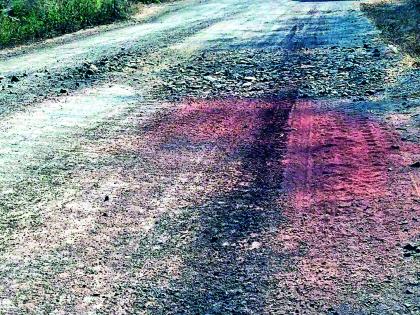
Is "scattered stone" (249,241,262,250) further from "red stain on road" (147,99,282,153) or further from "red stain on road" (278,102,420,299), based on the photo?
"red stain on road" (147,99,282,153)

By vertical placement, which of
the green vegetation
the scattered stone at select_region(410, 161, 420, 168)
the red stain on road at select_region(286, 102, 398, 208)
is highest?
the green vegetation

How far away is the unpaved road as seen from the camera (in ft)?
9.61

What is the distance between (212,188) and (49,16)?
10907 millimetres

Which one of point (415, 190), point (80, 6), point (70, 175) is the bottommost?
point (415, 190)

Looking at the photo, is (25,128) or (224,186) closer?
(224,186)

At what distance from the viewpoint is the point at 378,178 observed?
4.22 m

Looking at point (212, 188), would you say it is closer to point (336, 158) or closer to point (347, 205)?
point (347, 205)

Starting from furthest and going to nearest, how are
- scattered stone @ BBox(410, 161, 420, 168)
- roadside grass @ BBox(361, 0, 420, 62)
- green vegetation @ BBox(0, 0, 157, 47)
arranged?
green vegetation @ BBox(0, 0, 157, 47), roadside grass @ BBox(361, 0, 420, 62), scattered stone @ BBox(410, 161, 420, 168)

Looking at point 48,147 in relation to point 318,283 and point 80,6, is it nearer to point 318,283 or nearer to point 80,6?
point 318,283

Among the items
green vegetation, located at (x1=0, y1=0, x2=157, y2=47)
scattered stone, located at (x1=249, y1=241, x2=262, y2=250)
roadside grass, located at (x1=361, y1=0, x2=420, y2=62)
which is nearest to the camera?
scattered stone, located at (x1=249, y1=241, x2=262, y2=250)

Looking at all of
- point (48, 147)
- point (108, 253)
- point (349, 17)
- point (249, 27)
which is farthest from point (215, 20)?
point (108, 253)

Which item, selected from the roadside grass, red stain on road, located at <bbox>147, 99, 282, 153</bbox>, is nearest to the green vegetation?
red stain on road, located at <bbox>147, 99, 282, 153</bbox>

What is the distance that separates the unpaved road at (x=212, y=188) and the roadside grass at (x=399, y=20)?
1049 millimetres

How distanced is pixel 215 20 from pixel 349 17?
137 inches
